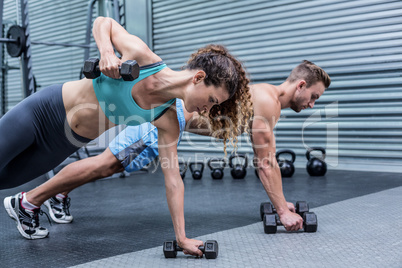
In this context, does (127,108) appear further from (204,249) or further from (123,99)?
(204,249)

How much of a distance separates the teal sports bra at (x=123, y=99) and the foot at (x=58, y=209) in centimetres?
90

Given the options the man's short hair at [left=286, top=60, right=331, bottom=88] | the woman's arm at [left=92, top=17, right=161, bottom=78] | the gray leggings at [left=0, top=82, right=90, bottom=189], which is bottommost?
the gray leggings at [left=0, top=82, right=90, bottom=189]

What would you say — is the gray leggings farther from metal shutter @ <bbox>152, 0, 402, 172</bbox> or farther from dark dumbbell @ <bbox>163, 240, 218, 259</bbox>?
metal shutter @ <bbox>152, 0, 402, 172</bbox>

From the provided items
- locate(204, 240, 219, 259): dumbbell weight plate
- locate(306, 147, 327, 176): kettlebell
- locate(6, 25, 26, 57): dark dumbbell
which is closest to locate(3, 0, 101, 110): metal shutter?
locate(6, 25, 26, 57): dark dumbbell

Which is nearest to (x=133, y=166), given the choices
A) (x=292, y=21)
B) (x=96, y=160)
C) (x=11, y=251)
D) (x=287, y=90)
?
(x=96, y=160)

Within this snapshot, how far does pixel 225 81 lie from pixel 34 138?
2.45 ft

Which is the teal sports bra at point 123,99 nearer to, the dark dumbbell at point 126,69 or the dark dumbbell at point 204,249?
the dark dumbbell at point 126,69

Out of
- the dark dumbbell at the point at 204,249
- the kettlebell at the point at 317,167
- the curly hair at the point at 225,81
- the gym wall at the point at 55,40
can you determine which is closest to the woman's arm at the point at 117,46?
the curly hair at the point at 225,81

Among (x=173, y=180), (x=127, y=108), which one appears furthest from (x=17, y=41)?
(x=173, y=180)

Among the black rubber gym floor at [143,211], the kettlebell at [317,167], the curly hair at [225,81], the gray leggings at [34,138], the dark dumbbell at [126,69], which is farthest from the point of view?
the kettlebell at [317,167]

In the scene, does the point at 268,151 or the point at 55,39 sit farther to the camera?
the point at 55,39

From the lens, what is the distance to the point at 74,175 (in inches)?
79.5

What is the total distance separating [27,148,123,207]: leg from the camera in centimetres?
198

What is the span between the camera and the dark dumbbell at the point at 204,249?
149cm
